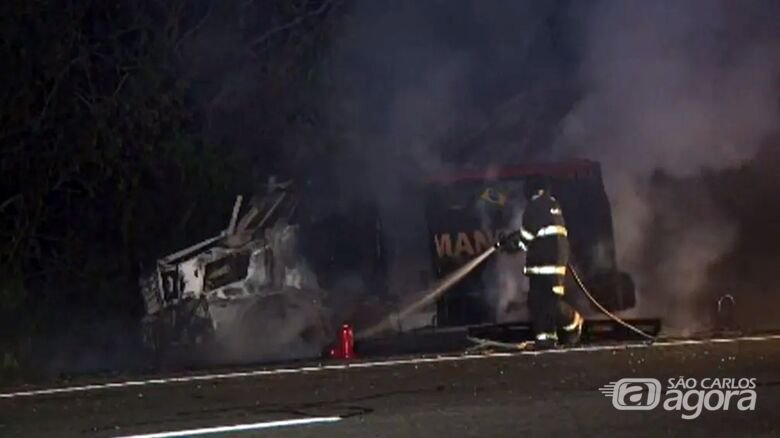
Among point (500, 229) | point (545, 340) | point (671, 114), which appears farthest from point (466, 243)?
point (671, 114)

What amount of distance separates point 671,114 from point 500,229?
2.45 metres

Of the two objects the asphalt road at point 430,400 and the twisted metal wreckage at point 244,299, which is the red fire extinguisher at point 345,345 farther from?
the asphalt road at point 430,400

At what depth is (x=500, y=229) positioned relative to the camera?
13570 mm

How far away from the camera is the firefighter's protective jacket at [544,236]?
12156 millimetres

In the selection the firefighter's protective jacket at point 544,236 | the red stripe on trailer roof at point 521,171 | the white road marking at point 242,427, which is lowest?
the white road marking at point 242,427

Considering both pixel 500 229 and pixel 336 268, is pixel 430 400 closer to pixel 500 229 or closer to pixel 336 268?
pixel 500 229

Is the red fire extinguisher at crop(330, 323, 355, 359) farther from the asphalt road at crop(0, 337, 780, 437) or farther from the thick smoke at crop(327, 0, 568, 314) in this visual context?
the thick smoke at crop(327, 0, 568, 314)

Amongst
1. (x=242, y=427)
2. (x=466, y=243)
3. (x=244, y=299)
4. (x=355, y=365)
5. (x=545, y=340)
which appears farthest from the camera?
(x=244, y=299)

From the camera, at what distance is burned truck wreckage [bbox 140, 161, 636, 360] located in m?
13.6

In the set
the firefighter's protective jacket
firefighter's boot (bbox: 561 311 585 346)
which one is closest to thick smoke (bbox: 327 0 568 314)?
the firefighter's protective jacket

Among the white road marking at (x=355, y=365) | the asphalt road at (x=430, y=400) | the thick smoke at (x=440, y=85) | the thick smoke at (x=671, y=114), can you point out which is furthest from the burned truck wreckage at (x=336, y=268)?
the asphalt road at (x=430, y=400)

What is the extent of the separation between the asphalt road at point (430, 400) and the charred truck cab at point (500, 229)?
1.95m

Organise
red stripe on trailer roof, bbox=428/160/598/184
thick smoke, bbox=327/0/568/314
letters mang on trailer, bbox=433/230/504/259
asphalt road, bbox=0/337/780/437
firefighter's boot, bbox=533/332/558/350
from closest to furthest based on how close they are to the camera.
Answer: asphalt road, bbox=0/337/780/437 < firefighter's boot, bbox=533/332/558/350 < letters mang on trailer, bbox=433/230/504/259 < red stripe on trailer roof, bbox=428/160/598/184 < thick smoke, bbox=327/0/568/314

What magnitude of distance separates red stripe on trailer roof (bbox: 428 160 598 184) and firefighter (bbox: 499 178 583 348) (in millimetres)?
1330
